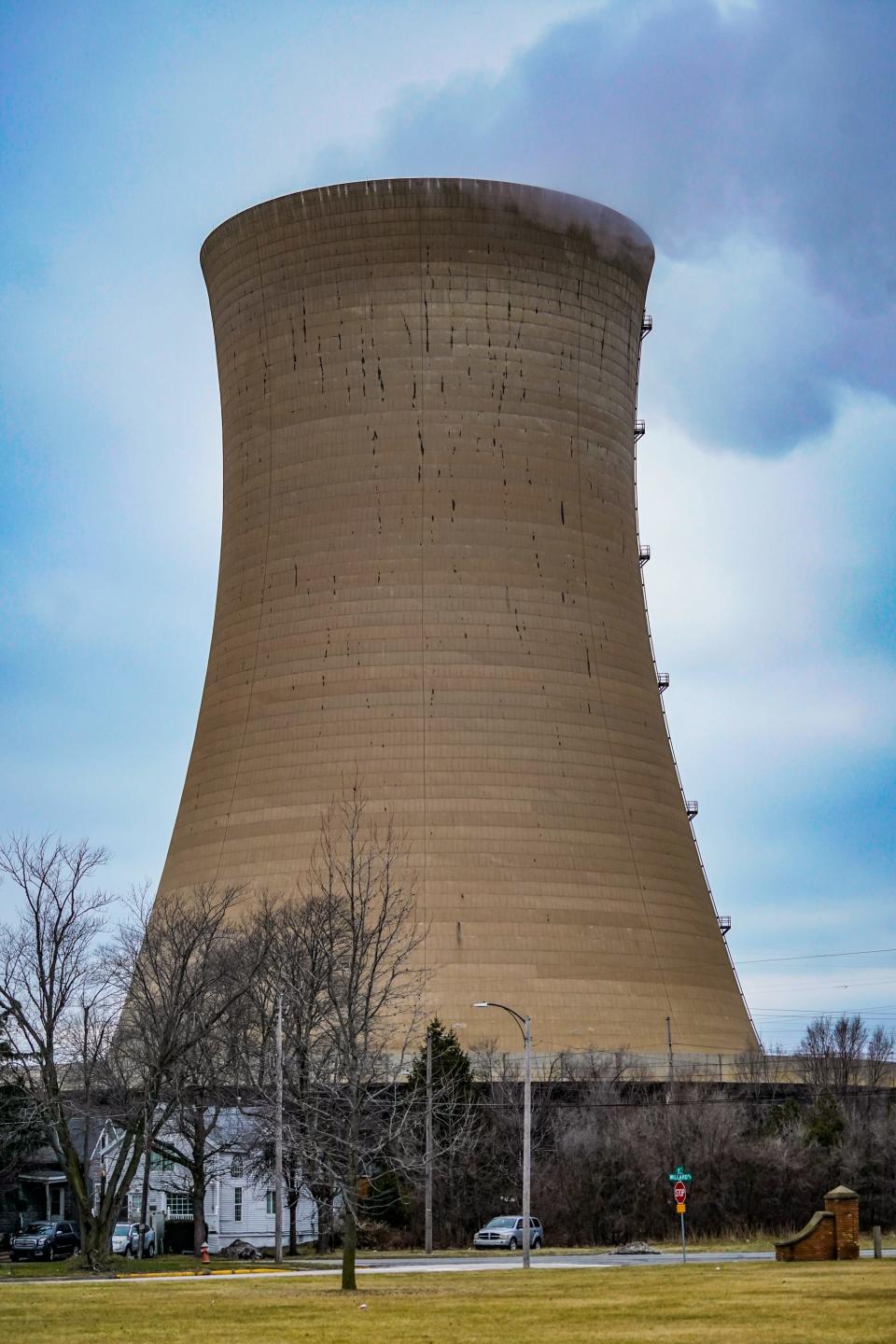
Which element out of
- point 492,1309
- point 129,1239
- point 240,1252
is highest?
point 492,1309

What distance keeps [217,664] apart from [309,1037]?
715 cm

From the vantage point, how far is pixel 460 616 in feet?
103

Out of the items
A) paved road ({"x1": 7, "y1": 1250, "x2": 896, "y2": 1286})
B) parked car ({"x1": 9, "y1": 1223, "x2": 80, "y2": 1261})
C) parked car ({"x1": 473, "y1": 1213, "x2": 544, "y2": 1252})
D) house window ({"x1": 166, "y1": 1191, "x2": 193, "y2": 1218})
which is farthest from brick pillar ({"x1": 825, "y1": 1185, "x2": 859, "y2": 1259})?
house window ({"x1": 166, "y1": 1191, "x2": 193, "y2": 1218})

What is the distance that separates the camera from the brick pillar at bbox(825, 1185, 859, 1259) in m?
21.7

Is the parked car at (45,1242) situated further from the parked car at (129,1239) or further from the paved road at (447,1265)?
the paved road at (447,1265)

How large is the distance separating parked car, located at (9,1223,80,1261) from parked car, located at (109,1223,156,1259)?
2.29 ft

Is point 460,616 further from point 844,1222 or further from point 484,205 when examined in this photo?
point 844,1222

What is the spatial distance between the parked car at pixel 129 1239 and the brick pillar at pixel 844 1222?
528 inches

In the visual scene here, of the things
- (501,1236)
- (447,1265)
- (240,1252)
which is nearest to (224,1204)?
Result: (240,1252)

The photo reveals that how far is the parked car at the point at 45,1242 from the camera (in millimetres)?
29859

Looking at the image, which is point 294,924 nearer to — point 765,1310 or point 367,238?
point 367,238

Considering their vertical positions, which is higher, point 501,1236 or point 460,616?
point 460,616

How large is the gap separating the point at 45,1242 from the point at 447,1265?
875 cm

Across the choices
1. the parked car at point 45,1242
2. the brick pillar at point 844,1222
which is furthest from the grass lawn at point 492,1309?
the parked car at point 45,1242
